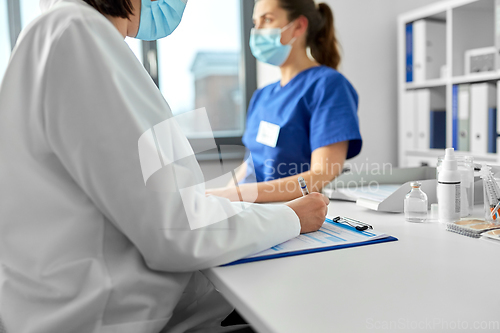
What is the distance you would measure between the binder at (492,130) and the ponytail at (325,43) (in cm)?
97

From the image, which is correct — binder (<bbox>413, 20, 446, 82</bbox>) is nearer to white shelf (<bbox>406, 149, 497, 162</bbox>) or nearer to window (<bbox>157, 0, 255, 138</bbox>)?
white shelf (<bbox>406, 149, 497, 162</bbox>)

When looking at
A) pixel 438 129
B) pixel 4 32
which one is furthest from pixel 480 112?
pixel 4 32

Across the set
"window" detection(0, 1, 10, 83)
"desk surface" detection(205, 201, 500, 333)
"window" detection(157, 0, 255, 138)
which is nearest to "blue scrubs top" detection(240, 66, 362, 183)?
"desk surface" detection(205, 201, 500, 333)

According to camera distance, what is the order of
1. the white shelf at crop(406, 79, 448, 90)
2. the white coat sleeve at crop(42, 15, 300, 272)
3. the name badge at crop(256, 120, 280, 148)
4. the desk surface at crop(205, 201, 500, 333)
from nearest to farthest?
the desk surface at crop(205, 201, 500, 333)
the white coat sleeve at crop(42, 15, 300, 272)
the name badge at crop(256, 120, 280, 148)
the white shelf at crop(406, 79, 448, 90)

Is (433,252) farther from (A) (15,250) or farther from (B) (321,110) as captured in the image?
(B) (321,110)

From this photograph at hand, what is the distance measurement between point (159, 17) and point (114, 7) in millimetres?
170

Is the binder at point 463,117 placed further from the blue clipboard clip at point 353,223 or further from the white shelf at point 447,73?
the blue clipboard clip at point 353,223

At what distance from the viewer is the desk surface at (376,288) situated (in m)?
0.46

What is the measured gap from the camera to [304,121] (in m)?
1.56

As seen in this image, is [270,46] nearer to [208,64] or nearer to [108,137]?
[208,64]

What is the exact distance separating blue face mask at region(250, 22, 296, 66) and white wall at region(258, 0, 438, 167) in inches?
31.9

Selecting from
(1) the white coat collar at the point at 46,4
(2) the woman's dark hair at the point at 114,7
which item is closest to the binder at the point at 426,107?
(2) the woman's dark hair at the point at 114,7

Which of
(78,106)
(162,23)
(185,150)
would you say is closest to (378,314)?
(185,150)

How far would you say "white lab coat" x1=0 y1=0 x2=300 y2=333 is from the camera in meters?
0.57
